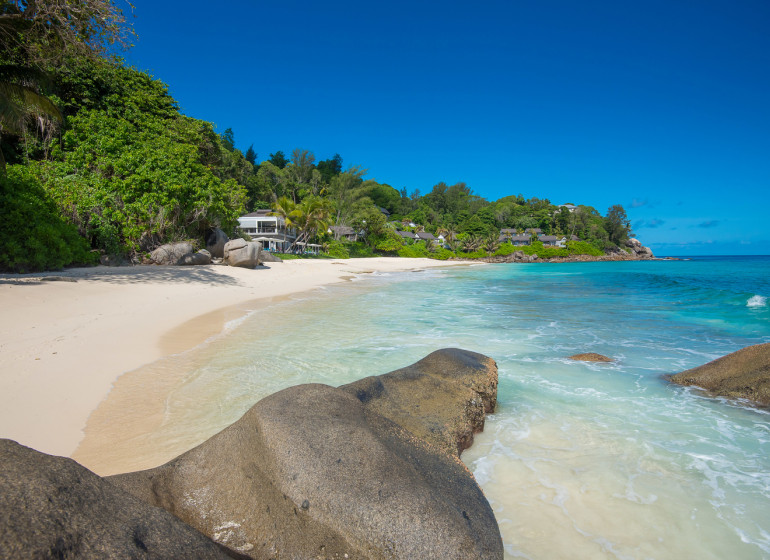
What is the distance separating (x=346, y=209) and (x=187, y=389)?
65392 millimetres

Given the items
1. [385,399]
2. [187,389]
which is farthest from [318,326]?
[385,399]

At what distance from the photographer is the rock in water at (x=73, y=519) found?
1.42m

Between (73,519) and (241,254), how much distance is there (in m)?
23.8

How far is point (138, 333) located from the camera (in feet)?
26.2

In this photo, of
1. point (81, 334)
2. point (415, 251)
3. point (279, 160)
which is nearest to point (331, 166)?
point (279, 160)

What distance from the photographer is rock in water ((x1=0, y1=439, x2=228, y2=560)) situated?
1421 mm

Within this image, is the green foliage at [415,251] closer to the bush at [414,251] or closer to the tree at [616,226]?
the bush at [414,251]

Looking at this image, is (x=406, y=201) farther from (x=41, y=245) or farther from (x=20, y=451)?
(x=20, y=451)

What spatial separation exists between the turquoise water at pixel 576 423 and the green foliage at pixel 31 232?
8.67 m

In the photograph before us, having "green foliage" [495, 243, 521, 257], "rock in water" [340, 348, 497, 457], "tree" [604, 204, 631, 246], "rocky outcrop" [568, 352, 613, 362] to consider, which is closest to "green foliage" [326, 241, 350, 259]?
"green foliage" [495, 243, 521, 257]

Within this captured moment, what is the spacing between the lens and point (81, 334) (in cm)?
718

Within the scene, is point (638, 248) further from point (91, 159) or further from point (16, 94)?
point (16, 94)

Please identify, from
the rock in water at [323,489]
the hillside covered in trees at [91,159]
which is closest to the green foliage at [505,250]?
the hillside covered in trees at [91,159]

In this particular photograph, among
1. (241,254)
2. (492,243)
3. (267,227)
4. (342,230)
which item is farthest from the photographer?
(492,243)
